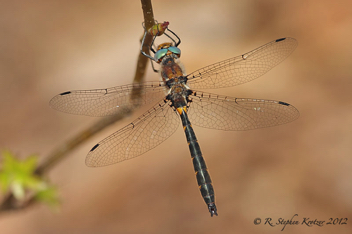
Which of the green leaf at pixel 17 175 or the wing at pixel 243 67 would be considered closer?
the green leaf at pixel 17 175

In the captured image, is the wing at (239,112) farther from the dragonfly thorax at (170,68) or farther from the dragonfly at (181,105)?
the dragonfly thorax at (170,68)

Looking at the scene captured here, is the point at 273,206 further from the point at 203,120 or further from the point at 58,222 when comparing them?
the point at 58,222

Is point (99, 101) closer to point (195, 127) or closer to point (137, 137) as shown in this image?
point (137, 137)

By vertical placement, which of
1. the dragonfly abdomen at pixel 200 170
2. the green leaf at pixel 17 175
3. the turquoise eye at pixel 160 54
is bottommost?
the dragonfly abdomen at pixel 200 170

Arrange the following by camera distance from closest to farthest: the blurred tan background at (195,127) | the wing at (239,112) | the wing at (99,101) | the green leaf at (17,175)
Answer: the green leaf at (17,175), the wing at (99,101), the wing at (239,112), the blurred tan background at (195,127)

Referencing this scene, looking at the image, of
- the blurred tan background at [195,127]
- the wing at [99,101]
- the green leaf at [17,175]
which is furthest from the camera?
the blurred tan background at [195,127]

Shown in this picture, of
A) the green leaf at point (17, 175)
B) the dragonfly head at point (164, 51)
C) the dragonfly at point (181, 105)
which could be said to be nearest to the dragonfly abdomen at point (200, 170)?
the dragonfly at point (181, 105)

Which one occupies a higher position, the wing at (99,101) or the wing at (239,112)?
the wing at (99,101)
